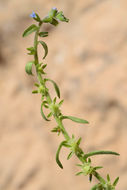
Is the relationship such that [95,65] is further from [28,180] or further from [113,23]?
[28,180]

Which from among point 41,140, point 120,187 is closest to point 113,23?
point 41,140

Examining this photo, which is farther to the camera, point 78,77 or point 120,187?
point 78,77

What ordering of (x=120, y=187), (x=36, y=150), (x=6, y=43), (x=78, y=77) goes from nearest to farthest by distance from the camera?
(x=120, y=187), (x=36, y=150), (x=78, y=77), (x=6, y=43)

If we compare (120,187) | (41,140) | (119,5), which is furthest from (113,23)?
(120,187)

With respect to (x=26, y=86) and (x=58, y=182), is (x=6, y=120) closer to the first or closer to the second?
(x=26, y=86)

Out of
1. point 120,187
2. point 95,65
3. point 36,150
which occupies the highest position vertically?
point 95,65

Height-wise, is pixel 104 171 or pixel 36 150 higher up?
pixel 36 150

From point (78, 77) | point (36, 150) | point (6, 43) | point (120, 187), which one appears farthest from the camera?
point (6, 43)
